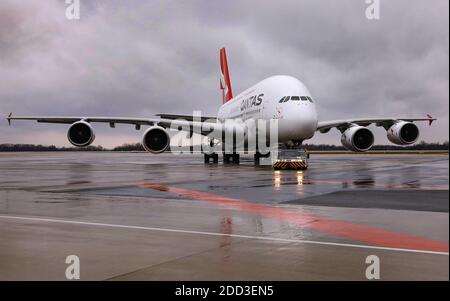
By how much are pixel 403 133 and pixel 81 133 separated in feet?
69.9

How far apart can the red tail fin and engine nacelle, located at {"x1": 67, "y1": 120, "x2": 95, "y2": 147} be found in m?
19.7

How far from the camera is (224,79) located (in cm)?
5144

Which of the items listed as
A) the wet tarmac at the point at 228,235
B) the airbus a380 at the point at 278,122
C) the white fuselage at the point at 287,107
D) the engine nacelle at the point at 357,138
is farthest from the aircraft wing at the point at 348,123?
the wet tarmac at the point at 228,235

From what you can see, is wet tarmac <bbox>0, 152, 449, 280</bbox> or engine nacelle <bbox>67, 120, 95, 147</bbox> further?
engine nacelle <bbox>67, 120, 95, 147</bbox>

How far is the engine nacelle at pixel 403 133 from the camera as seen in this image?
3219 cm

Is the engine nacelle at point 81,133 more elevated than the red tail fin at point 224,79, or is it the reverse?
the red tail fin at point 224,79

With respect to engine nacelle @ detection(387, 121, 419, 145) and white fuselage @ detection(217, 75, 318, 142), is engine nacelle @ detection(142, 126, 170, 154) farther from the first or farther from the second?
engine nacelle @ detection(387, 121, 419, 145)

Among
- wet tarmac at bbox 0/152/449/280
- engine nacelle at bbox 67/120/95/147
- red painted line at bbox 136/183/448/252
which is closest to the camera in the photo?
wet tarmac at bbox 0/152/449/280

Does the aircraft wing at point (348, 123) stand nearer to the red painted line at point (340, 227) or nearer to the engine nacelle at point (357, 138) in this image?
the engine nacelle at point (357, 138)

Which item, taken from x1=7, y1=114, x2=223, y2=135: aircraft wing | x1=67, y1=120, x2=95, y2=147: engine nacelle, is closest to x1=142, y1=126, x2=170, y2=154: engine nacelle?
x1=7, y1=114, x2=223, y2=135: aircraft wing

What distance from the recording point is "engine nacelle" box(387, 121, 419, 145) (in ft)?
106

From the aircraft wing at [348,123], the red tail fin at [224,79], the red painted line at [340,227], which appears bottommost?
the red painted line at [340,227]

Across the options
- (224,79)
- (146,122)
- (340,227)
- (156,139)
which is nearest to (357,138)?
(156,139)

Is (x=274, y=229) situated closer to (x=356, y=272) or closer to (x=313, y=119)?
(x=356, y=272)
